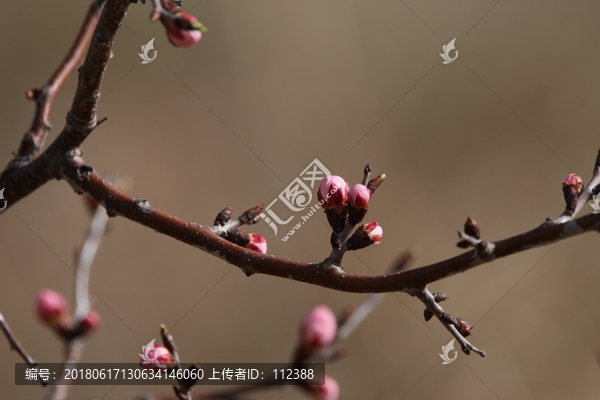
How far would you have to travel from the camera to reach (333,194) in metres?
0.83

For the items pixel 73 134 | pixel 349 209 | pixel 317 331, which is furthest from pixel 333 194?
pixel 73 134

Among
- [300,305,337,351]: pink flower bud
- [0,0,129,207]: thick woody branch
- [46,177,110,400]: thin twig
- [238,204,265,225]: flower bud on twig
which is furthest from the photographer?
[238,204,265,225]: flower bud on twig

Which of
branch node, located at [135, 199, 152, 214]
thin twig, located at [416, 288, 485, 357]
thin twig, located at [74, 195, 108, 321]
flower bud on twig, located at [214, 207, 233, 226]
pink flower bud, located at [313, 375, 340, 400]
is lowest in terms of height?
thin twig, located at [74, 195, 108, 321]

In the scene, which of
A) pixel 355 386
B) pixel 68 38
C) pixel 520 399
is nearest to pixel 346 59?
pixel 68 38

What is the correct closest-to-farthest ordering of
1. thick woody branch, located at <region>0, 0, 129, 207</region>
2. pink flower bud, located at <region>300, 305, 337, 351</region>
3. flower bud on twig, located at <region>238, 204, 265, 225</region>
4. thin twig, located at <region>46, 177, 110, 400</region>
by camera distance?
pink flower bud, located at <region>300, 305, 337, 351</region>
thin twig, located at <region>46, 177, 110, 400</region>
thick woody branch, located at <region>0, 0, 129, 207</region>
flower bud on twig, located at <region>238, 204, 265, 225</region>

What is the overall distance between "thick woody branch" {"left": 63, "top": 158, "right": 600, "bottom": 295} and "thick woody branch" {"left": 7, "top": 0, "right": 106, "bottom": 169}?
5.4 inches

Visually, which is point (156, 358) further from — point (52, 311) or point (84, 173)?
point (84, 173)

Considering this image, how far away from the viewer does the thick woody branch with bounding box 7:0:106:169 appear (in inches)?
35.2

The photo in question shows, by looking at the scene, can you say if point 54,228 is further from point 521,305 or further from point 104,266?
point 521,305

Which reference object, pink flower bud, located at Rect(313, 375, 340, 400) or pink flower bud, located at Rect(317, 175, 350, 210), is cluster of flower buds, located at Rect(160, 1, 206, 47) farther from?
pink flower bud, located at Rect(313, 375, 340, 400)

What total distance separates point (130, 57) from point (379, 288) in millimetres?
2553

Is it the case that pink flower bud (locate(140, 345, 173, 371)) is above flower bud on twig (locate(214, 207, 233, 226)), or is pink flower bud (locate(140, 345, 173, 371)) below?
below

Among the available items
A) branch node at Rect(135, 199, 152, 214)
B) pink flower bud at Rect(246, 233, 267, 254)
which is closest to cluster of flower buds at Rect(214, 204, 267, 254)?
pink flower bud at Rect(246, 233, 267, 254)

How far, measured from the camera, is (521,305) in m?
2.55
